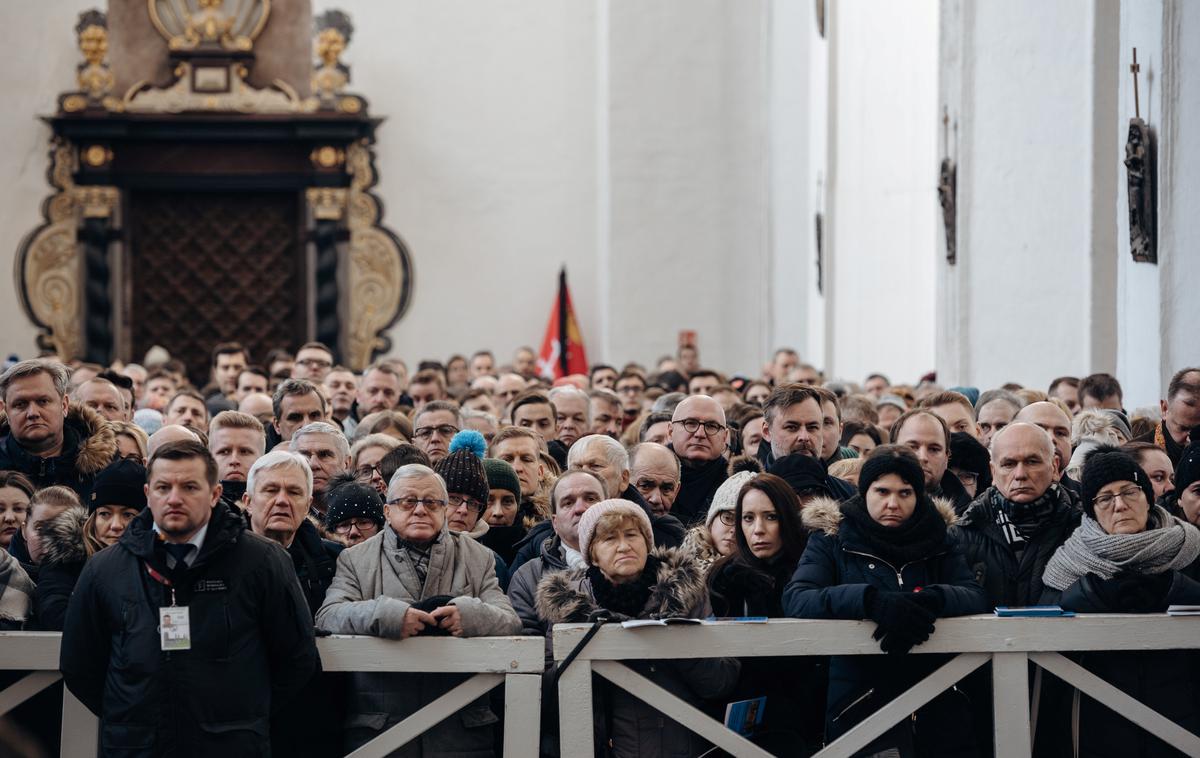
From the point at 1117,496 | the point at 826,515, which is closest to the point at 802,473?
the point at 826,515

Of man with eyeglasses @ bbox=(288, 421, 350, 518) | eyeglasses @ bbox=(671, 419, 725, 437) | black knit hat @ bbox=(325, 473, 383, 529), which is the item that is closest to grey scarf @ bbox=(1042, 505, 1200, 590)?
eyeglasses @ bbox=(671, 419, 725, 437)

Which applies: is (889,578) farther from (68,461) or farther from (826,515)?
(68,461)

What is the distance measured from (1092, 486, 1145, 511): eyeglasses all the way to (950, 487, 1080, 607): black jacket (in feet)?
1.12

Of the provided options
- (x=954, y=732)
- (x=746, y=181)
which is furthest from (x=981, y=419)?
(x=746, y=181)

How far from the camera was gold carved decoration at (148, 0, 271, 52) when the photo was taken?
20.2 metres

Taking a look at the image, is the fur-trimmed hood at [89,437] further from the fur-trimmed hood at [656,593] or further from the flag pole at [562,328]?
the flag pole at [562,328]

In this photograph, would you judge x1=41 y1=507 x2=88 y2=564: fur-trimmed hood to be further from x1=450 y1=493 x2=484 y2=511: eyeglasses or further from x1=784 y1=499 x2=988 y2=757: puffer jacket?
x1=784 y1=499 x2=988 y2=757: puffer jacket

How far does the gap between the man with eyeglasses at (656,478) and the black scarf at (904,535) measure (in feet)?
5.52

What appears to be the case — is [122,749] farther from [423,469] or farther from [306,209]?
[306,209]

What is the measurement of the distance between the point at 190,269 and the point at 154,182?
1135mm

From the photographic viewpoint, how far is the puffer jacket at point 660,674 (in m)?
5.88

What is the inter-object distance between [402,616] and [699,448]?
9.43ft

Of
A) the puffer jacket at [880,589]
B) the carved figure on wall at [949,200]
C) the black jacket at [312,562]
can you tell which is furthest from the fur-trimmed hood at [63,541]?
the carved figure on wall at [949,200]

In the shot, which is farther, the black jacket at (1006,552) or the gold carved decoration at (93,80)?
the gold carved decoration at (93,80)
